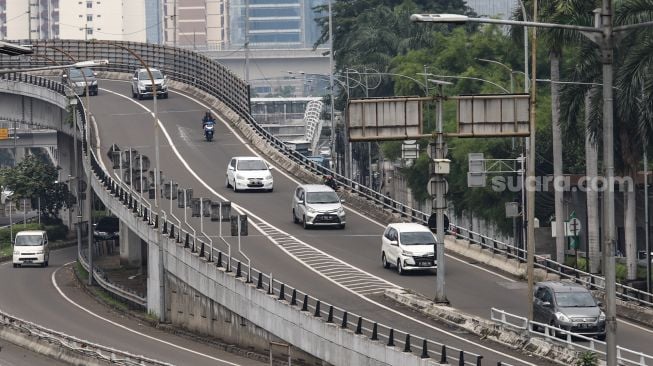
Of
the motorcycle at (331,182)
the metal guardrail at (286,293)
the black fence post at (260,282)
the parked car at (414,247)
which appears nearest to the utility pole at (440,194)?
the metal guardrail at (286,293)

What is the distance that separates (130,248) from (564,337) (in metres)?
46.0

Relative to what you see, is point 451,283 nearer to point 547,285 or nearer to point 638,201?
point 547,285

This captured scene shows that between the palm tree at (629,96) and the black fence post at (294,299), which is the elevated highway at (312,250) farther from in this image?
the palm tree at (629,96)

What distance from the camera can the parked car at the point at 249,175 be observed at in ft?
267

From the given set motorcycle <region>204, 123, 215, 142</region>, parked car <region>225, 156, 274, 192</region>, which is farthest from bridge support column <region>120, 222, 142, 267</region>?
parked car <region>225, 156, 274, 192</region>

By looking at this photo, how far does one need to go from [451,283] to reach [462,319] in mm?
8962

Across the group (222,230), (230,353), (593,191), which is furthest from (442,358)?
(222,230)

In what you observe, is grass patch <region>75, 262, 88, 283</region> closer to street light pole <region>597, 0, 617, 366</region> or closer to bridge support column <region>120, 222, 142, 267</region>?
bridge support column <region>120, 222, 142, 267</region>

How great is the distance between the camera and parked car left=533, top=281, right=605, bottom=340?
4788 centimetres

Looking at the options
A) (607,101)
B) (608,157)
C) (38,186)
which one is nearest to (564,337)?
(608,157)

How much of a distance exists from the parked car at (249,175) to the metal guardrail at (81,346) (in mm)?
19400

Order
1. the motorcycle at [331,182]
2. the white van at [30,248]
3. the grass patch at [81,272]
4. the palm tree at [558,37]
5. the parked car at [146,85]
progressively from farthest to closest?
the parked car at [146,85], the white van at [30,248], the grass patch at [81,272], the motorcycle at [331,182], the palm tree at [558,37]

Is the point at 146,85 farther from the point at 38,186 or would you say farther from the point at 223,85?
the point at 38,186

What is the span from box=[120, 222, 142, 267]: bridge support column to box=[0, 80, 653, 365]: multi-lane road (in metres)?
4.28
